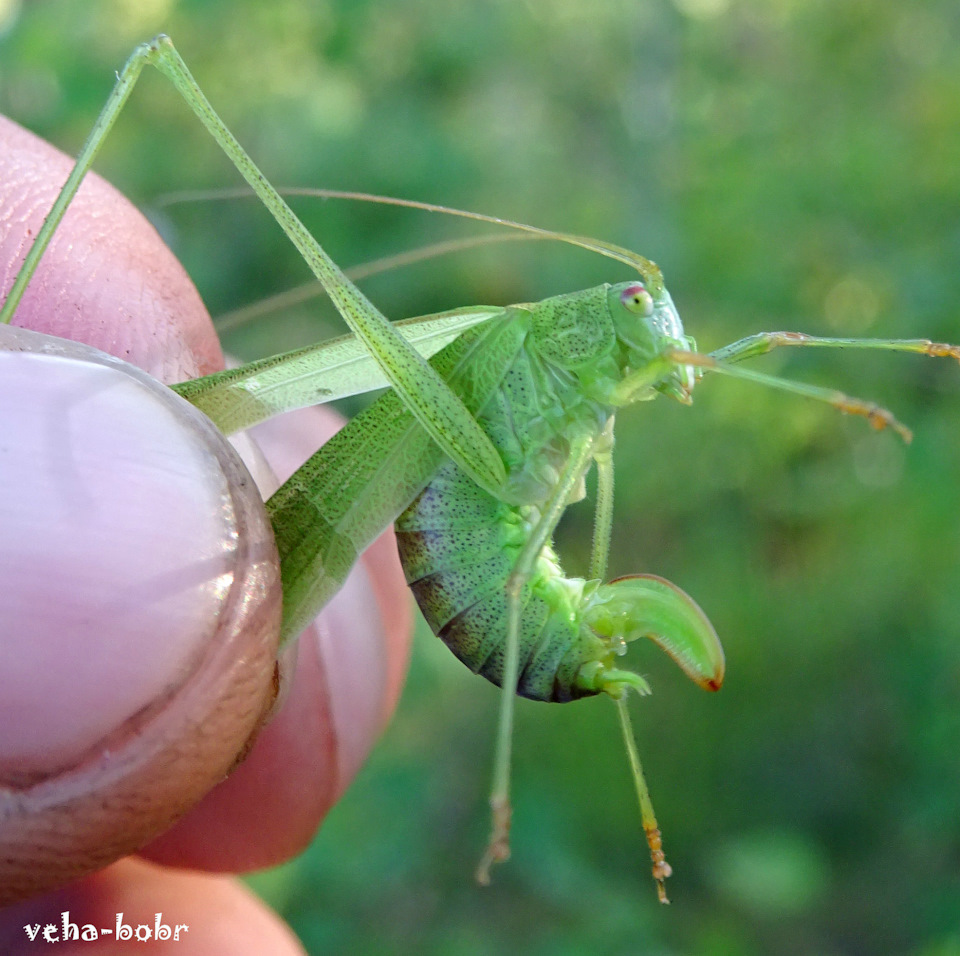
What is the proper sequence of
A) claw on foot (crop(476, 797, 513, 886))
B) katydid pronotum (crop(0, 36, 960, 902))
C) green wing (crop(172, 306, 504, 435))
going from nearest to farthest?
claw on foot (crop(476, 797, 513, 886))
katydid pronotum (crop(0, 36, 960, 902))
green wing (crop(172, 306, 504, 435))

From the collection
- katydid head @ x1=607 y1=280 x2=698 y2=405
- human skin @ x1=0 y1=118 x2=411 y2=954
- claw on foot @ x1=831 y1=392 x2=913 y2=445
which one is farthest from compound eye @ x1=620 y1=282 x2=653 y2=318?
human skin @ x1=0 y1=118 x2=411 y2=954

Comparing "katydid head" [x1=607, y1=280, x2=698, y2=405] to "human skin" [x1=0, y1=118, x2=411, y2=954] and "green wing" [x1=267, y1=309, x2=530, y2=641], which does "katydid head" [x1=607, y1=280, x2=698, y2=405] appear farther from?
"human skin" [x1=0, y1=118, x2=411, y2=954]

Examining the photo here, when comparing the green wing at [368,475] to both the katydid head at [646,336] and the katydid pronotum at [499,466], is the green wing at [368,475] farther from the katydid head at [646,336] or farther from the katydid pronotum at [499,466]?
the katydid head at [646,336]

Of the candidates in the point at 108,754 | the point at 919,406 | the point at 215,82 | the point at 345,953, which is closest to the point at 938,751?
the point at 919,406

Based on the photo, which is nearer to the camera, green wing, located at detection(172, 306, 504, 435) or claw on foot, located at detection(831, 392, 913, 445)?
claw on foot, located at detection(831, 392, 913, 445)

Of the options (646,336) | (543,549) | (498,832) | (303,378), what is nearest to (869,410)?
(646,336)

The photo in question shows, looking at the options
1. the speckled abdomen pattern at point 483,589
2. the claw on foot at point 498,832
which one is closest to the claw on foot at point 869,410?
the speckled abdomen pattern at point 483,589

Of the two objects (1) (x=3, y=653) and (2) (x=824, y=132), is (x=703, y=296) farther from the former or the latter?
(1) (x=3, y=653)
